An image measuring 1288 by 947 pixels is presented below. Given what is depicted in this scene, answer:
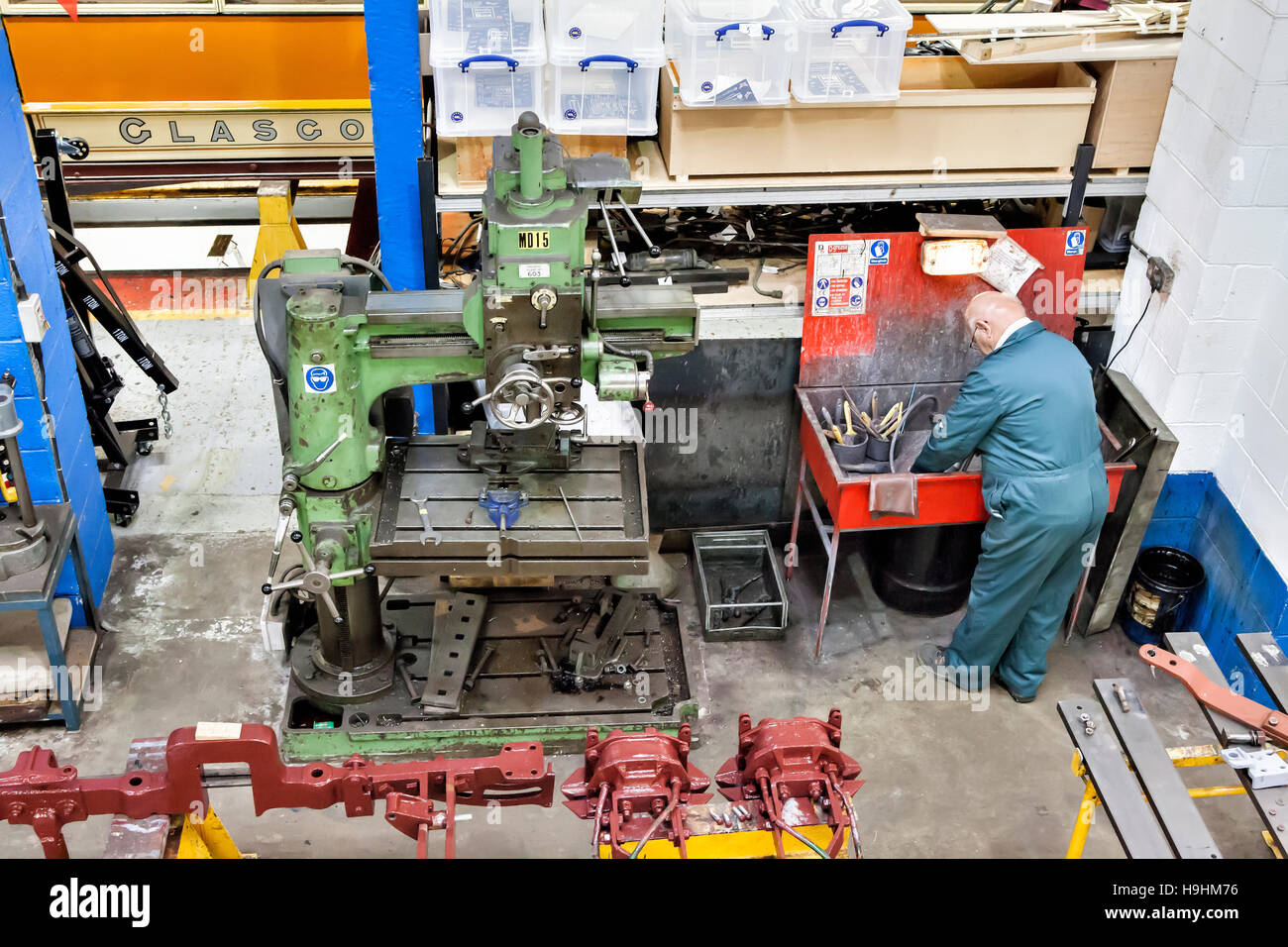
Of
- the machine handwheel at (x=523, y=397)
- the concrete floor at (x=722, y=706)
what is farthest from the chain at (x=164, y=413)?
the machine handwheel at (x=523, y=397)

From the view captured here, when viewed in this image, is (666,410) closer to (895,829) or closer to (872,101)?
(872,101)

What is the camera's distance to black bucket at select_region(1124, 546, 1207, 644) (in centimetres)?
443

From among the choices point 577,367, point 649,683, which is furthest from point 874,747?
point 577,367

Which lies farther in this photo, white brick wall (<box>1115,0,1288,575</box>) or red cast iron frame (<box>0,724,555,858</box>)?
white brick wall (<box>1115,0,1288,575</box>)

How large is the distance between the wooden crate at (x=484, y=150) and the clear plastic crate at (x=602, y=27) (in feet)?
1.09

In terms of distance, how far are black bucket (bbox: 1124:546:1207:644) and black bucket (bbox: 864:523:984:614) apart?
1.92ft

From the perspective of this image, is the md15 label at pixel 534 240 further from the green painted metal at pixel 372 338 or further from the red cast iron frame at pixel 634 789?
the red cast iron frame at pixel 634 789

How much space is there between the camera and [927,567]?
15.1 ft

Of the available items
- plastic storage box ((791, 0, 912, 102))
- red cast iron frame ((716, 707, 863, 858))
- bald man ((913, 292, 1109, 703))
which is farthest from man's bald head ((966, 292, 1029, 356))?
red cast iron frame ((716, 707, 863, 858))

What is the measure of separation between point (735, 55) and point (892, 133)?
628 millimetres

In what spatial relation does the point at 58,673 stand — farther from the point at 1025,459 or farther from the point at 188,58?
the point at 188,58

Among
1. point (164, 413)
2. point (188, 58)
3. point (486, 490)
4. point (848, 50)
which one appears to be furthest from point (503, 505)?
point (188, 58)

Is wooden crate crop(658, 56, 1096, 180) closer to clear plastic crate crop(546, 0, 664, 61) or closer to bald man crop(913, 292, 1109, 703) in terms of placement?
clear plastic crate crop(546, 0, 664, 61)

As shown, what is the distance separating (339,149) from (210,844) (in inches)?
176
